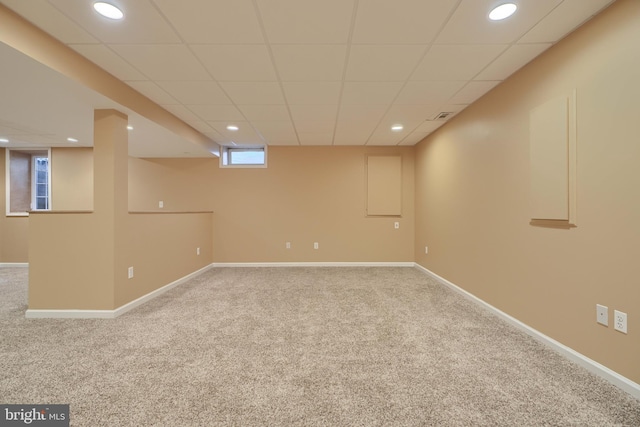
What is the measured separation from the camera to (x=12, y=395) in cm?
159

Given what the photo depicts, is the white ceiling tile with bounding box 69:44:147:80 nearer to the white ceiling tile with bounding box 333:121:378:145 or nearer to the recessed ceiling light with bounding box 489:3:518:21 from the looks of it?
the white ceiling tile with bounding box 333:121:378:145

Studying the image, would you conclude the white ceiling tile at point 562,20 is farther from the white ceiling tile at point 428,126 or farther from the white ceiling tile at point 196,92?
the white ceiling tile at point 196,92

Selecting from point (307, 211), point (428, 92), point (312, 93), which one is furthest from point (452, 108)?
point (307, 211)

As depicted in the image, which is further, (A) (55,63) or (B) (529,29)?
(A) (55,63)

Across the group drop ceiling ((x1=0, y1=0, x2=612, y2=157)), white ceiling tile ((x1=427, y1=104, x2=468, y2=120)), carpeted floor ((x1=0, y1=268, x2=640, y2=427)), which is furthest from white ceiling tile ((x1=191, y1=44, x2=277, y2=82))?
carpeted floor ((x1=0, y1=268, x2=640, y2=427))

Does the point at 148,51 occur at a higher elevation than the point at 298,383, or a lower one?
higher

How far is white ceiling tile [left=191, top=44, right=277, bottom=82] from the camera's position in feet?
7.16

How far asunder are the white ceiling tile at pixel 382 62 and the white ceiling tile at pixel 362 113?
727mm

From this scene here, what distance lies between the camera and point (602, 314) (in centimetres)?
179

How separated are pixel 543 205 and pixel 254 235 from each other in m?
4.67

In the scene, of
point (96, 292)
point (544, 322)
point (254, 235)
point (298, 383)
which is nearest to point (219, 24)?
point (298, 383)

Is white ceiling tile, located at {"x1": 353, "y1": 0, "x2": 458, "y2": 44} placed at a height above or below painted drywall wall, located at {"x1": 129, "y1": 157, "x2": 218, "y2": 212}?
above

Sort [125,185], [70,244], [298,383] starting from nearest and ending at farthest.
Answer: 1. [298,383]
2. [70,244]
3. [125,185]

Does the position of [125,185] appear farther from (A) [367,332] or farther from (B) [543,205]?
(B) [543,205]
